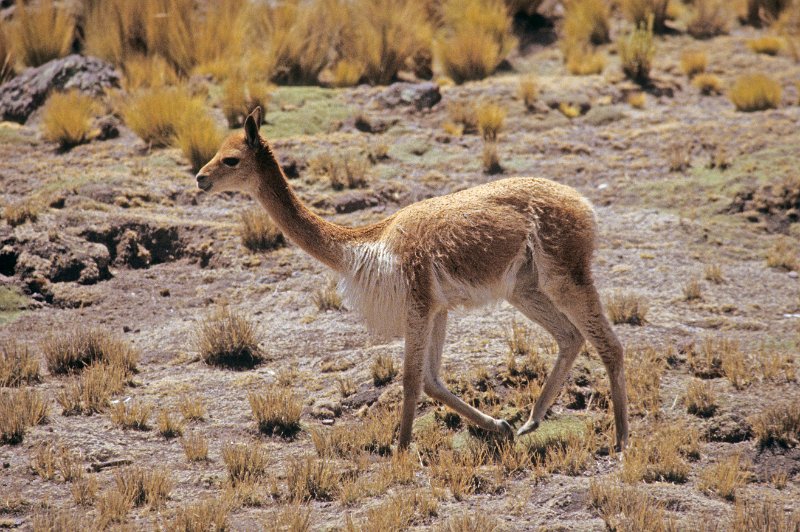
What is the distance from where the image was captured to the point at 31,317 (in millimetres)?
8680

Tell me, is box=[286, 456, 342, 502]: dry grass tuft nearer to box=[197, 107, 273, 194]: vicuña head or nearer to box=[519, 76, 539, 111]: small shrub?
box=[197, 107, 273, 194]: vicuña head

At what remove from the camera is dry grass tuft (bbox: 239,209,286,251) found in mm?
9695

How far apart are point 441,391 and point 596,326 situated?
1068 mm

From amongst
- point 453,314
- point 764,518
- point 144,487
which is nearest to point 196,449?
point 144,487

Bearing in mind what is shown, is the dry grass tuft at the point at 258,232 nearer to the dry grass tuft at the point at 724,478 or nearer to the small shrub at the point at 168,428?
the small shrub at the point at 168,428

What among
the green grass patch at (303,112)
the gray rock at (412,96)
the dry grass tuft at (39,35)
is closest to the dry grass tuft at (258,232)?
the green grass patch at (303,112)

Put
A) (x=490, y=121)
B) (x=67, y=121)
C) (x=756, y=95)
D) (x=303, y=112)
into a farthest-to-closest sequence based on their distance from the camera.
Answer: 1. (x=756, y=95)
2. (x=303, y=112)
3. (x=490, y=121)
4. (x=67, y=121)

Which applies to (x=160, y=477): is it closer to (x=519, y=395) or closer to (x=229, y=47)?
(x=519, y=395)

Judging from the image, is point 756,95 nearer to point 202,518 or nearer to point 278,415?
point 278,415

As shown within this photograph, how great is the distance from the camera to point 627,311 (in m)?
8.27

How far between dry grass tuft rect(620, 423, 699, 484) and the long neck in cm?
216

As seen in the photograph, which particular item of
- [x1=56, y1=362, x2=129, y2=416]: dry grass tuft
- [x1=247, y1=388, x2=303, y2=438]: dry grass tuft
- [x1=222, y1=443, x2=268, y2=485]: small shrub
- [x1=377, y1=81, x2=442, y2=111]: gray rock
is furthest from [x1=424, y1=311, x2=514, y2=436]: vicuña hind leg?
[x1=377, y1=81, x2=442, y2=111]: gray rock

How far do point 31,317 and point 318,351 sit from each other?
2.63 m


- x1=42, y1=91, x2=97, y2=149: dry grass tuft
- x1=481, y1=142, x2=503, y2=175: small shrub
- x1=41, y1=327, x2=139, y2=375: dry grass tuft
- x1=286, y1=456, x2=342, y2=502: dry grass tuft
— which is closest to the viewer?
x1=286, y1=456, x2=342, y2=502: dry grass tuft
